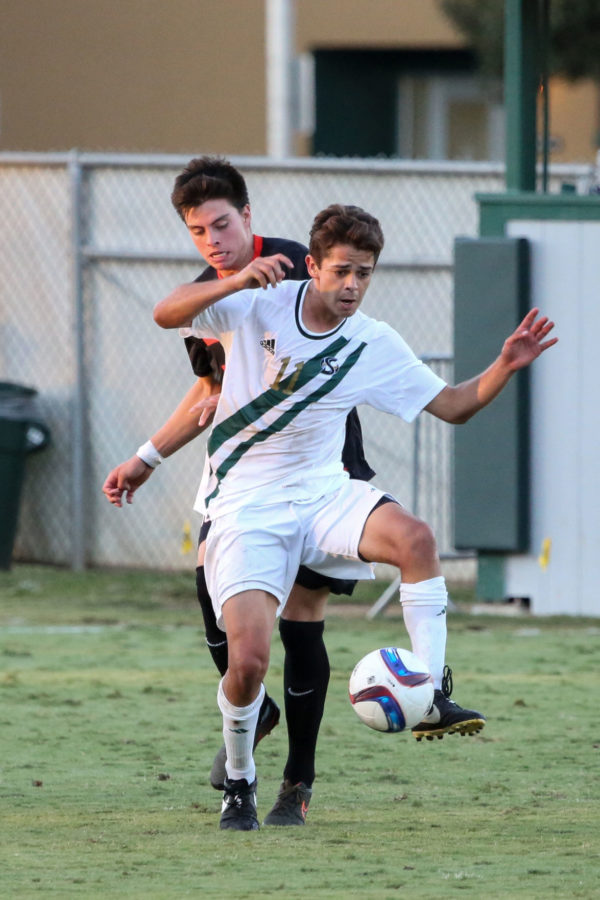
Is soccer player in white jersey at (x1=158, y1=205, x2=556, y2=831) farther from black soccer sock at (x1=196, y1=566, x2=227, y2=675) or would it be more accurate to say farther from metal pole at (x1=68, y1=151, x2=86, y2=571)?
metal pole at (x1=68, y1=151, x2=86, y2=571)

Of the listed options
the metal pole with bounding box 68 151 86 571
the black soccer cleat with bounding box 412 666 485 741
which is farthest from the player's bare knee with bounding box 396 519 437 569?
the metal pole with bounding box 68 151 86 571

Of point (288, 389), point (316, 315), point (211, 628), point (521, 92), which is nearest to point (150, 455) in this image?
point (211, 628)

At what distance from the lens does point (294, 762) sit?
5.83 metres

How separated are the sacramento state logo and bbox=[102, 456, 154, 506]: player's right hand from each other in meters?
0.84

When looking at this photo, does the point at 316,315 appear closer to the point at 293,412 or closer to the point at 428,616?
the point at 293,412

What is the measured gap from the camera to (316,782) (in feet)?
21.2

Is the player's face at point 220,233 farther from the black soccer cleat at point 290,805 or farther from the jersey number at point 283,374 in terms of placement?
the black soccer cleat at point 290,805

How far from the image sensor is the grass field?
195 inches

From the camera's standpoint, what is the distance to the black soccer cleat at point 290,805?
18.7ft

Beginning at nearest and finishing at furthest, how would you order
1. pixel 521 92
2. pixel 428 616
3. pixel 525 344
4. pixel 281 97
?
pixel 428 616, pixel 525 344, pixel 521 92, pixel 281 97

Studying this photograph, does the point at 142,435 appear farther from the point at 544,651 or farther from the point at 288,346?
the point at 288,346

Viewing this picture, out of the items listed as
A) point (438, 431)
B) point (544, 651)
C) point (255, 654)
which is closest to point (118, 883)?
point (255, 654)

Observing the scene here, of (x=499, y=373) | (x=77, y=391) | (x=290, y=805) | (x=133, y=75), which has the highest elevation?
(x=133, y=75)

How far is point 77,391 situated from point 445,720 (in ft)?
25.1
